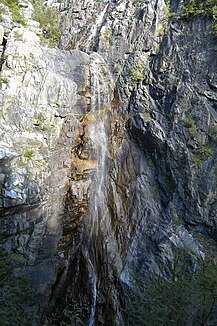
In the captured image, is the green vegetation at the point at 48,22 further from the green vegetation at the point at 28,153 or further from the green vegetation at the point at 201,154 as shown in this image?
the green vegetation at the point at 201,154

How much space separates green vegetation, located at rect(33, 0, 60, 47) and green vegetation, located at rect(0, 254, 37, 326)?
370 inches

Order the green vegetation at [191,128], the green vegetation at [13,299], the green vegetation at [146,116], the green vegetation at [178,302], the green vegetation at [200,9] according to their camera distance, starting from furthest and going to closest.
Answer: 1. the green vegetation at [146,116]
2. the green vegetation at [200,9]
3. the green vegetation at [191,128]
4. the green vegetation at [178,302]
5. the green vegetation at [13,299]

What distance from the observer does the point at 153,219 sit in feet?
30.9

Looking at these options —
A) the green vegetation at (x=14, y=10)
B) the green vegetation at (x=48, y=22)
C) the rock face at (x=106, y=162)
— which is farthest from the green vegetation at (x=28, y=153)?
the green vegetation at (x=48, y=22)

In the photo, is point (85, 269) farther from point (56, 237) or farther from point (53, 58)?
point (53, 58)

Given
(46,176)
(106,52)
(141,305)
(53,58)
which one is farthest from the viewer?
(106,52)

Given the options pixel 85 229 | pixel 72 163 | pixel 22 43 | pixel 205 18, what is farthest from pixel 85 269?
pixel 205 18

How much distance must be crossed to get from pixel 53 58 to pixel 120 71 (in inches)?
106

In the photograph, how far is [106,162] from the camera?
33.4ft

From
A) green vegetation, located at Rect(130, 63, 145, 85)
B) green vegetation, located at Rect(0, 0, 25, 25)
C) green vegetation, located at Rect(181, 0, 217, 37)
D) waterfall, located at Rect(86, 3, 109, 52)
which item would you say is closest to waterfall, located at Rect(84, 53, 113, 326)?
green vegetation, located at Rect(130, 63, 145, 85)

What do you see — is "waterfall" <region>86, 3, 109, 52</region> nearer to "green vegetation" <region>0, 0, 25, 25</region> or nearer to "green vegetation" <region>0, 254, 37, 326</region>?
"green vegetation" <region>0, 0, 25, 25</region>

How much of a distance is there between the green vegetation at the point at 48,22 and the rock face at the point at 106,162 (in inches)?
92.7

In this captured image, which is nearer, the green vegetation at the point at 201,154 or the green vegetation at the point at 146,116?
the green vegetation at the point at 201,154

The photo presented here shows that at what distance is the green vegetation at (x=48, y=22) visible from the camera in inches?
482
